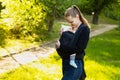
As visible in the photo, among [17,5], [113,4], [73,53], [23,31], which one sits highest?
[73,53]

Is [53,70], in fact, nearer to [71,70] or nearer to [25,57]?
[25,57]

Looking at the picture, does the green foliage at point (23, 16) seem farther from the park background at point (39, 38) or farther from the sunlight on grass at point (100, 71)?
the sunlight on grass at point (100, 71)

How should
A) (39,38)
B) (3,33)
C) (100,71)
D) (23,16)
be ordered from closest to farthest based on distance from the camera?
1. (100,71)
2. (3,33)
3. (23,16)
4. (39,38)

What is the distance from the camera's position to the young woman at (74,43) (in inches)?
235

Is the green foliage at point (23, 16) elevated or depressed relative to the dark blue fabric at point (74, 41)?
depressed

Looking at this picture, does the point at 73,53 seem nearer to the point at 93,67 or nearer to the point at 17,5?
the point at 93,67

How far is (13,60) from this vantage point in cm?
1395

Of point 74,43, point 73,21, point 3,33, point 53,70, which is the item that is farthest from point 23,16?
point 74,43

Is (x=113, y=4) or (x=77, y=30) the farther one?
(x=113, y=4)

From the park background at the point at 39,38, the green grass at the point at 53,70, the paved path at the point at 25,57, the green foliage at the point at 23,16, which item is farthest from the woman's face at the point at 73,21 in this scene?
the green foliage at the point at 23,16

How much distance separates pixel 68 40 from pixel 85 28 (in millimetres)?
353

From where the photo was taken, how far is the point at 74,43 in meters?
5.96


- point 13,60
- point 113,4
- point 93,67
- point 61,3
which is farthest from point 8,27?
point 113,4

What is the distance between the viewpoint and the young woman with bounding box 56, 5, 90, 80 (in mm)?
5965
